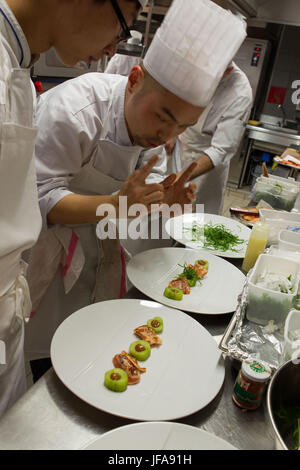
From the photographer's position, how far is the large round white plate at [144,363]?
0.87m

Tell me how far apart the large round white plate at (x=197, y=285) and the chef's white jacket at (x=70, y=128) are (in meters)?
0.43

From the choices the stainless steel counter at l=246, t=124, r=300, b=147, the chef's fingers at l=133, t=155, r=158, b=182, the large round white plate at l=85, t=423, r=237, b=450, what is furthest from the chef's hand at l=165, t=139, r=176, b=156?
the stainless steel counter at l=246, t=124, r=300, b=147

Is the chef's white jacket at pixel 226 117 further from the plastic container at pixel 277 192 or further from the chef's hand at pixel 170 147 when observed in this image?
the plastic container at pixel 277 192

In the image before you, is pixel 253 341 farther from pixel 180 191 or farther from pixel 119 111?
pixel 119 111

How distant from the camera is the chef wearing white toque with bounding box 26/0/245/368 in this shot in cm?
A: 126

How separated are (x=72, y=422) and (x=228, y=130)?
8.34 ft

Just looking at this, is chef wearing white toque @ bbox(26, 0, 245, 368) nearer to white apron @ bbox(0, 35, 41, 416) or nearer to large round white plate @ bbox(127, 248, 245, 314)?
large round white plate @ bbox(127, 248, 245, 314)

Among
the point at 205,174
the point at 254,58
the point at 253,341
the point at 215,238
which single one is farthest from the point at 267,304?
the point at 254,58

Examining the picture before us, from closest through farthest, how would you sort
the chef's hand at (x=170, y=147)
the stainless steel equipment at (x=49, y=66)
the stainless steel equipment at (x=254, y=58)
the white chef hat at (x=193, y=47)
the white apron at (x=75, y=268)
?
the white chef hat at (x=193, y=47)
the white apron at (x=75, y=268)
the stainless steel equipment at (x=49, y=66)
the chef's hand at (x=170, y=147)
the stainless steel equipment at (x=254, y=58)

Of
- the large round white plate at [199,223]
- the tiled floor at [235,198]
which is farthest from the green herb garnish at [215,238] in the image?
the tiled floor at [235,198]

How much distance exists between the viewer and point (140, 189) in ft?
4.09

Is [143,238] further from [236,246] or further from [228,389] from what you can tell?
[228,389]
